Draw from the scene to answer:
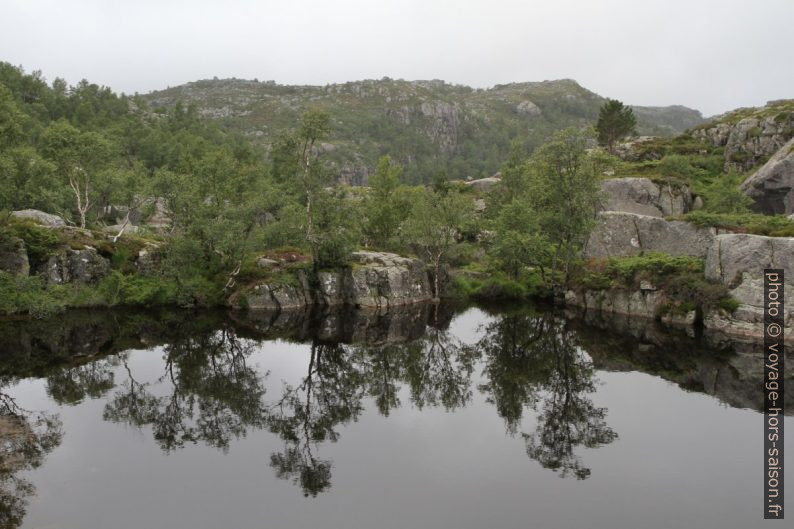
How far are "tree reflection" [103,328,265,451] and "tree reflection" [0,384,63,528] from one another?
7.29ft

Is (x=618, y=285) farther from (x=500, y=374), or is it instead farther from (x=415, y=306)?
(x=500, y=374)

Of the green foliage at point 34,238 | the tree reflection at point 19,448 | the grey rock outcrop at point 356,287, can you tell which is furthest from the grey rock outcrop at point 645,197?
the tree reflection at point 19,448

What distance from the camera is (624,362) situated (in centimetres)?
A: 2959

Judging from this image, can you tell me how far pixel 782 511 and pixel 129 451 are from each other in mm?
19608

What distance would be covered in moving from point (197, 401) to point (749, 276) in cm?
3525

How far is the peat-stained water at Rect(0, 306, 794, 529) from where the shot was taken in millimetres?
14242

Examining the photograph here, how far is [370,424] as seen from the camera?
20.5 metres

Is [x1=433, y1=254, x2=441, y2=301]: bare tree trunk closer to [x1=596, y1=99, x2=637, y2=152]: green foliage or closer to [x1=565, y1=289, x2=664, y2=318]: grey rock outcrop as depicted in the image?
[x1=565, y1=289, x2=664, y2=318]: grey rock outcrop

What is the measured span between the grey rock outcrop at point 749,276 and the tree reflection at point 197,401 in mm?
31250

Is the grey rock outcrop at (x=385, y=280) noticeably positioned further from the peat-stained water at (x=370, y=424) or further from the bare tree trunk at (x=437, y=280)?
the peat-stained water at (x=370, y=424)

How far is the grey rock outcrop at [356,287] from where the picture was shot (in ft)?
153

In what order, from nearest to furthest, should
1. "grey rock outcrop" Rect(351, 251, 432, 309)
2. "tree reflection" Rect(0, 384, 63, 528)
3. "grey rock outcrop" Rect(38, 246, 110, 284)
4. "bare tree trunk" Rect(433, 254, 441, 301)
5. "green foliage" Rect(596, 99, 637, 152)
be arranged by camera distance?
"tree reflection" Rect(0, 384, 63, 528), "grey rock outcrop" Rect(38, 246, 110, 284), "grey rock outcrop" Rect(351, 251, 432, 309), "bare tree trunk" Rect(433, 254, 441, 301), "green foliage" Rect(596, 99, 637, 152)

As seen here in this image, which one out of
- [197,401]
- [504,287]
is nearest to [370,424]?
[197,401]

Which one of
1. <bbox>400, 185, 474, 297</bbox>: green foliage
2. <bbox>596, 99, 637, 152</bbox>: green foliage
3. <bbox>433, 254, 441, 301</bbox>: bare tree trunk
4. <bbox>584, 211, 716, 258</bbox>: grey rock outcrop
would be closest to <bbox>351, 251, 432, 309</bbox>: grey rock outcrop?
<bbox>433, 254, 441, 301</bbox>: bare tree trunk
